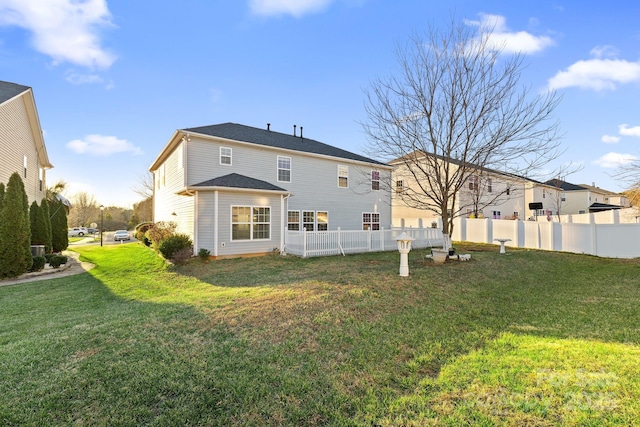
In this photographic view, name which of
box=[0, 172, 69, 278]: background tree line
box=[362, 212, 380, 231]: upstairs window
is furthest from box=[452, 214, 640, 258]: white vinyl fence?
box=[0, 172, 69, 278]: background tree line

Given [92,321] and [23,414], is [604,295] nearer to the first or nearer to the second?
[23,414]

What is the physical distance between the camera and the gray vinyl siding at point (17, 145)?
11003 mm

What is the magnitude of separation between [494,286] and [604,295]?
2143 mm

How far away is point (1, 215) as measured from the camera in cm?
886

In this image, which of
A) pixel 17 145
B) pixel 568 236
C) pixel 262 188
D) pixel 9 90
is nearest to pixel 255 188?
pixel 262 188

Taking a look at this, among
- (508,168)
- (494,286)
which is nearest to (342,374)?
(494,286)

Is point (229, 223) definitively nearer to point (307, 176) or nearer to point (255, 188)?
point (255, 188)

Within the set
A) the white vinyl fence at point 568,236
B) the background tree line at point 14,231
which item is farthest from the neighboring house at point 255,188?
the white vinyl fence at point 568,236

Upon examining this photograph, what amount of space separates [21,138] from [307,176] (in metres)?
13.5

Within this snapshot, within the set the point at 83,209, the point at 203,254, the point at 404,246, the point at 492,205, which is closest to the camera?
the point at 404,246

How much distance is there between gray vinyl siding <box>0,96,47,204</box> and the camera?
11.0m

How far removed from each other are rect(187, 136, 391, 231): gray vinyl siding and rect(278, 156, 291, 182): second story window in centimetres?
18

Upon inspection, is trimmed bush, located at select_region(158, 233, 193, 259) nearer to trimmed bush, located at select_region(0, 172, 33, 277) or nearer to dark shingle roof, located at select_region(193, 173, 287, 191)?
dark shingle roof, located at select_region(193, 173, 287, 191)

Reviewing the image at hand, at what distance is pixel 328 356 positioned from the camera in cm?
338
